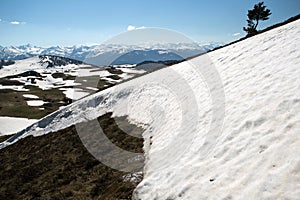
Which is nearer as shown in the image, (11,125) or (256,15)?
(256,15)

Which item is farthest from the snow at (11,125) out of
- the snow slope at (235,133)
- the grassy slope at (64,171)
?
the snow slope at (235,133)

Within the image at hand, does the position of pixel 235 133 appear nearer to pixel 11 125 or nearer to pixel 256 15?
pixel 256 15

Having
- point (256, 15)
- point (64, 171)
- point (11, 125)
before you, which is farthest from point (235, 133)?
point (11, 125)

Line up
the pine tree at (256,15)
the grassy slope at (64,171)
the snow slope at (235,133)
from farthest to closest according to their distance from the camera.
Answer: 1. the pine tree at (256,15)
2. the grassy slope at (64,171)
3. the snow slope at (235,133)

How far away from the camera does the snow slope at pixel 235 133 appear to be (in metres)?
7.72

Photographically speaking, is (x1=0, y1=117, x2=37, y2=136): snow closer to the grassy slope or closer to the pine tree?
the grassy slope

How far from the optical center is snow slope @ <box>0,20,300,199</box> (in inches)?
304

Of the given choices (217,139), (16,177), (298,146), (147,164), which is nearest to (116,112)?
(16,177)

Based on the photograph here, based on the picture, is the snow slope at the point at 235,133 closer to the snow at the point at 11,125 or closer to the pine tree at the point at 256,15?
the pine tree at the point at 256,15

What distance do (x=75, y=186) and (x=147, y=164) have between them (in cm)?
521

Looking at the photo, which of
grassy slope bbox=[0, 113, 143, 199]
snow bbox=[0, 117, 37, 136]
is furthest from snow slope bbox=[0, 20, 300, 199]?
snow bbox=[0, 117, 37, 136]

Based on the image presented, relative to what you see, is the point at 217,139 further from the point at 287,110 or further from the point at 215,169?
the point at 287,110

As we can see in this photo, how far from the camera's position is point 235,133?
34.1ft

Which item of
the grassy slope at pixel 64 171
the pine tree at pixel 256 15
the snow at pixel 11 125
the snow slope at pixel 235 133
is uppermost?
the pine tree at pixel 256 15
